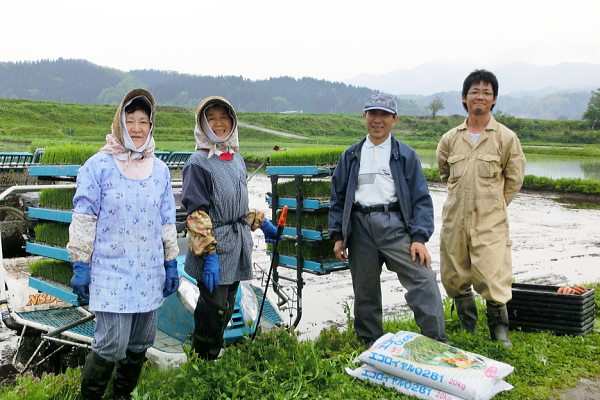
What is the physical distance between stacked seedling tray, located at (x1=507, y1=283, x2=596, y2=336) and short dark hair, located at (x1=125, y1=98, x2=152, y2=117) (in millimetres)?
3421

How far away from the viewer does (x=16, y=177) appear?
7.94 metres

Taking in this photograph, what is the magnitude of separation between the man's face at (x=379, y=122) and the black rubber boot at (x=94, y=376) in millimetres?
2415

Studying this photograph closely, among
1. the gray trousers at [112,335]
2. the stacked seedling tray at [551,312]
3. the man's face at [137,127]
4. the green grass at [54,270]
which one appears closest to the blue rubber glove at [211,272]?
the gray trousers at [112,335]

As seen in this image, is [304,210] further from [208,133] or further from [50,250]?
[50,250]

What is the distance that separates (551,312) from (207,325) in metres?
3.00

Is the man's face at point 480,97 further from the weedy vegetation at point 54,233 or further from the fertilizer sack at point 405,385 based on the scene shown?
the weedy vegetation at point 54,233

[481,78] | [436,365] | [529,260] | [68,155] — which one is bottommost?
[529,260]

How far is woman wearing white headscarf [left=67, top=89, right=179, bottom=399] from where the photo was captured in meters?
3.07

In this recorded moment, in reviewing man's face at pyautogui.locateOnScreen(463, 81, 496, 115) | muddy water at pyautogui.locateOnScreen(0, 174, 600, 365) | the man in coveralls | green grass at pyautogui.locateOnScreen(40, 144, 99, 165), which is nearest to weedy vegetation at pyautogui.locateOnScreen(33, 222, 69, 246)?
green grass at pyautogui.locateOnScreen(40, 144, 99, 165)

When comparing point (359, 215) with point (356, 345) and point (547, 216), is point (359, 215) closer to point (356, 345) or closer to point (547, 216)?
point (356, 345)

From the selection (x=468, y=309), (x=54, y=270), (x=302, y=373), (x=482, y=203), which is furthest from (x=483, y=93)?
(x=54, y=270)

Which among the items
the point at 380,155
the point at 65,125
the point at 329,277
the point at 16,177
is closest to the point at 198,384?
the point at 380,155

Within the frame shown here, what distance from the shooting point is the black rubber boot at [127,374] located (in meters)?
3.30

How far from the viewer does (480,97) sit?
4.47 m
